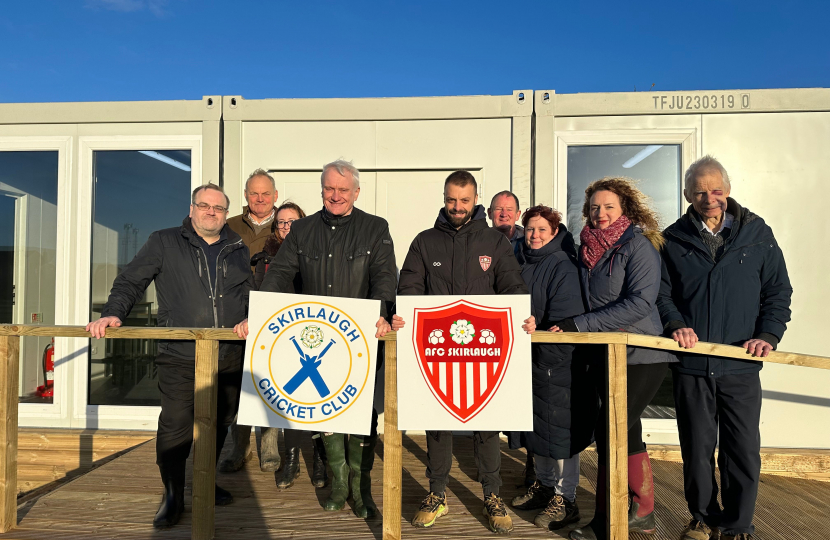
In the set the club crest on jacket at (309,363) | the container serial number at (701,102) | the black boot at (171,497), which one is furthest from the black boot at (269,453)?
the container serial number at (701,102)

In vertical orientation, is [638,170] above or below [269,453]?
above

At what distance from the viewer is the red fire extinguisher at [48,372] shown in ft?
16.2

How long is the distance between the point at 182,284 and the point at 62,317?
2.87 m

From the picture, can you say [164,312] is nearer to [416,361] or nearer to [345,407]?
[345,407]

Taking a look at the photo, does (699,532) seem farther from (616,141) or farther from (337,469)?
(616,141)

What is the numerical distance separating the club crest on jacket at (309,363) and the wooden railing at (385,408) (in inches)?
7.0

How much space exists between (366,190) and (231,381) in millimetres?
2399

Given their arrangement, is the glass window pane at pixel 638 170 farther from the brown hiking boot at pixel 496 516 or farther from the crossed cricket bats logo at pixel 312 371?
the crossed cricket bats logo at pixel 312 371

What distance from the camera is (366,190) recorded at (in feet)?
15.8

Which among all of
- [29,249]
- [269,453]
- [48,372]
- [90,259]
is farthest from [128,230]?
[269,453]

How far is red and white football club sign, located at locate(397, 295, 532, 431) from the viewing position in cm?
254

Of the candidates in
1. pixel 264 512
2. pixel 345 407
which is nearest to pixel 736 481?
pixel 345 407

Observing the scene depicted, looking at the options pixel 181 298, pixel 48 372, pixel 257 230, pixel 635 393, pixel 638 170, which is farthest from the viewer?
pixel 48 372

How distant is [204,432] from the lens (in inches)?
105
